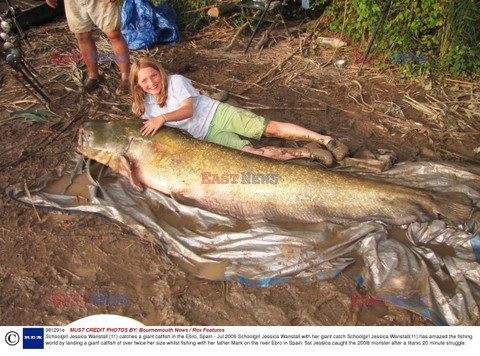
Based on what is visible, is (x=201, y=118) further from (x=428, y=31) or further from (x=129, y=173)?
(x=428, y=31)

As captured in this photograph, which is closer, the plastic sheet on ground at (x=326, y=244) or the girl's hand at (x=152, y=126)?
the plastic sheet on ground at (x=326, y=244)

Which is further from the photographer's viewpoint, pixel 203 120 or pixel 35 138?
pixel 35 138

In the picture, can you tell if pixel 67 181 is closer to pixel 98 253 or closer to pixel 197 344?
pixel 98 253

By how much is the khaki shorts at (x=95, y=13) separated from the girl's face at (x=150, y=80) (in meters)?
1.56

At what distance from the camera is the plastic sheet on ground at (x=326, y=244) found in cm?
236

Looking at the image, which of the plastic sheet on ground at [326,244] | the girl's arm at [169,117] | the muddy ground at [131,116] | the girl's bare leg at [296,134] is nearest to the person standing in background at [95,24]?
the muddy ground at [131,116]

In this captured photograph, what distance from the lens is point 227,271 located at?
261 centimetres

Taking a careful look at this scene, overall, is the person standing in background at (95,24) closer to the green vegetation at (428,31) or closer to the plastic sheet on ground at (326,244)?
the plastic sheet on ground at (326,244)

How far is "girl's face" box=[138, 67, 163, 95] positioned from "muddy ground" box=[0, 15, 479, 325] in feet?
3.77

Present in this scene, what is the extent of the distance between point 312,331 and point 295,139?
6.88 feet

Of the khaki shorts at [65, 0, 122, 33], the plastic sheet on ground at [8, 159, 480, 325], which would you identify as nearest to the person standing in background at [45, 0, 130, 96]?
the khaki shorts at [65, 0, 122, 33]

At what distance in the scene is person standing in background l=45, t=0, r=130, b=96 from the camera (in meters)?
4.23

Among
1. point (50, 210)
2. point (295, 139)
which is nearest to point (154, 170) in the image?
point (50, 210)

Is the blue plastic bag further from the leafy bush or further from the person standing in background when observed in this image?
the leafy bush
